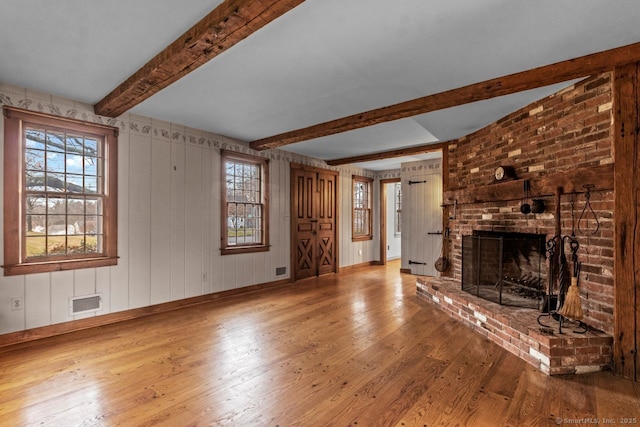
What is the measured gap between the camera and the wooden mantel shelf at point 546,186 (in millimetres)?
2668

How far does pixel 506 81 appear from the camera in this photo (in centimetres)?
289

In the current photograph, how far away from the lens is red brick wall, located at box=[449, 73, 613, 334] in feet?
8.82

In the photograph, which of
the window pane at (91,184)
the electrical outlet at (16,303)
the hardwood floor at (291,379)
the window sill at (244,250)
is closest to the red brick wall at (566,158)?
the hardwood floor at (291,379)

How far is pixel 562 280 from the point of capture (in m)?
3.00

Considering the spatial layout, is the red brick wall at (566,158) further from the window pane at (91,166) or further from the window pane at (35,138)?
Answer: the window pane at (35,138)

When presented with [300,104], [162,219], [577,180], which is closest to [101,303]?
[162,219]

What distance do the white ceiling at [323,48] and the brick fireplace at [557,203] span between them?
336 mm

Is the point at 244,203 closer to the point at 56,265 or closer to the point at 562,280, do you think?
the point at 56,265

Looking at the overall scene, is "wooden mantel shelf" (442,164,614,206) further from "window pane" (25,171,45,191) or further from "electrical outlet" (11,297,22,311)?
"electrical outlet" (11,297,22,311)

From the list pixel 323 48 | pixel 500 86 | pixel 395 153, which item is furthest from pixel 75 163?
pixel 395 153

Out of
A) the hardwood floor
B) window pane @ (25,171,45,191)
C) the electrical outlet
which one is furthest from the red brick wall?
the electrical outlet

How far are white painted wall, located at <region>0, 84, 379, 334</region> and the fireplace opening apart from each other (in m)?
3.44

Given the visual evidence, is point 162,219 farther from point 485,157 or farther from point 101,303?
point 485,157

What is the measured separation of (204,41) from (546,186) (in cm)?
329
